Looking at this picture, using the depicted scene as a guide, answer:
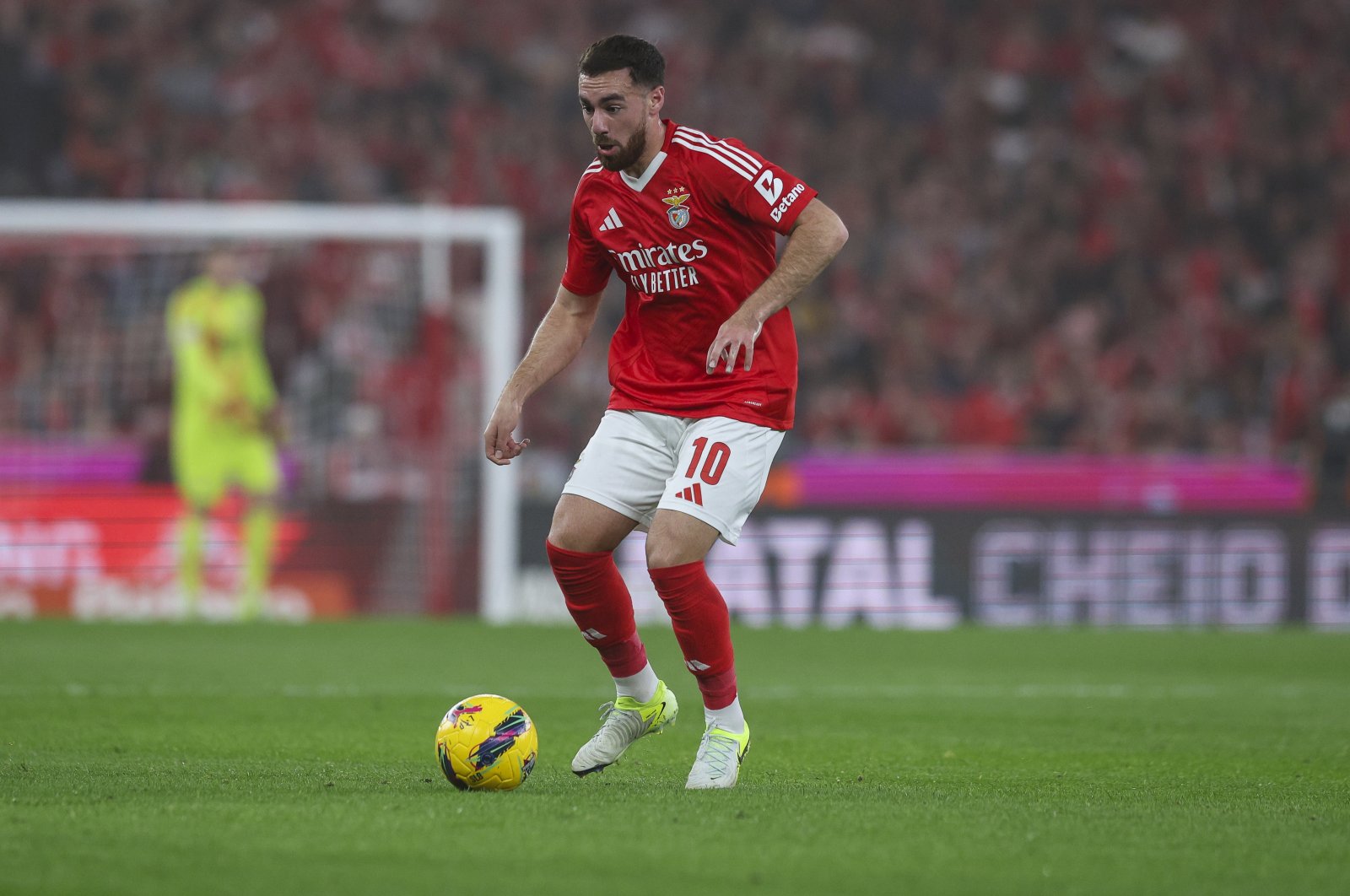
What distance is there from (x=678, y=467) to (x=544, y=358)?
0.65m

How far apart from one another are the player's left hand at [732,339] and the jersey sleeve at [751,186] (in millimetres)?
319

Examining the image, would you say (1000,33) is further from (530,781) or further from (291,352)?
(530,781)

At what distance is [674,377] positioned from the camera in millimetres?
5391

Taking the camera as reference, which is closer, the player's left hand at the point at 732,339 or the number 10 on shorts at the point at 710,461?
the player's left hand at the point at 732,339

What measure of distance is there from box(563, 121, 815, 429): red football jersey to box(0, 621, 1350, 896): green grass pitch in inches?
44.9

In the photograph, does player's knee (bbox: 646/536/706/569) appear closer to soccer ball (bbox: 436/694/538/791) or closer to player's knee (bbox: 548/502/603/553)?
player's knee (bbox: 548/502/603/553)

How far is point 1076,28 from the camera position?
20625 mm

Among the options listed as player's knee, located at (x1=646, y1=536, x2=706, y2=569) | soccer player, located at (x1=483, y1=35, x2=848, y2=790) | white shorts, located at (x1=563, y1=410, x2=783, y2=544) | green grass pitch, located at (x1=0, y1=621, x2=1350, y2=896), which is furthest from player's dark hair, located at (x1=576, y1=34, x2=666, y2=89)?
green grass pitch, located at (x1=0, y1=621, x2=1350, y2=896)

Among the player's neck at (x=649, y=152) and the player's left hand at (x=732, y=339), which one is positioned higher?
the player's neck at (x=649, y=152)

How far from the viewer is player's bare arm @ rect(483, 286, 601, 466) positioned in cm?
545

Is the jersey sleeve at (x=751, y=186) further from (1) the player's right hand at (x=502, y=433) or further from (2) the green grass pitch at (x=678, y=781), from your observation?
(2) the green grass pitch at (x=678, y=781)

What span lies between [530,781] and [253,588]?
849cm

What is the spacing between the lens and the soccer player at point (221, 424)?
524 inches

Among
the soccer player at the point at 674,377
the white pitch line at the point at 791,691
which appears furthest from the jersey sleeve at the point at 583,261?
the white pitch line at the point at 791,691
